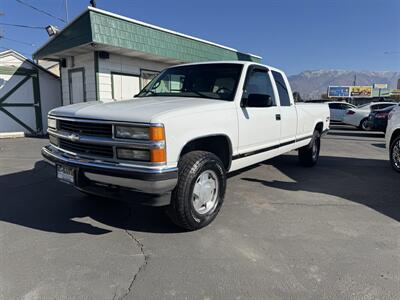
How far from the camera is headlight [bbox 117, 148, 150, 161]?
302 centimetres

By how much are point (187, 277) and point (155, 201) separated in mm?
777

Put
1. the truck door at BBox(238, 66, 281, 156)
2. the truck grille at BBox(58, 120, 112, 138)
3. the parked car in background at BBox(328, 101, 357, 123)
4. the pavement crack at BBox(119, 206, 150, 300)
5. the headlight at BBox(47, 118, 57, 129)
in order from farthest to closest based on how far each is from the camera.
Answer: the parked car in background at BBox(328, 101, 357, 123) → the truck door at BBox(238, 66, 281, 156) → the headlight at BBox(47, 118, 57, 129) → the truck grille at BBox(58, 120, 112, 138) → the pavement crack at BBox(119, 206, 150, 300)

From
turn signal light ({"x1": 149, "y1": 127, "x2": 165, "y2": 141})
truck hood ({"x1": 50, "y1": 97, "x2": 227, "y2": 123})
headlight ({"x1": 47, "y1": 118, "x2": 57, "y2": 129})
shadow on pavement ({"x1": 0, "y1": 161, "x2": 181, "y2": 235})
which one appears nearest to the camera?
turn signal light ({"x1": 149, "y1": 127, "x2": 165, "y2": 141})

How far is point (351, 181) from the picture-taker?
6047 millimetres

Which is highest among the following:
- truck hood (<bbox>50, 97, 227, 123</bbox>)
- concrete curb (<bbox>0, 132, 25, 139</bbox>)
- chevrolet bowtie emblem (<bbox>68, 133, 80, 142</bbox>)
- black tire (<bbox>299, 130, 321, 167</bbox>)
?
truck hood (<bbox>50, 97, 227, 123</bbox>)

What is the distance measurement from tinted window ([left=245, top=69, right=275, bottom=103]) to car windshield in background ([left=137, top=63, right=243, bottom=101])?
0.23 m

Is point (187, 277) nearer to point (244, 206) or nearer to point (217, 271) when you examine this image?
point (217, 271)

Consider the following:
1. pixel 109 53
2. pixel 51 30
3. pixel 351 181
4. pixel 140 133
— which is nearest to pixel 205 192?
pixel 140 133

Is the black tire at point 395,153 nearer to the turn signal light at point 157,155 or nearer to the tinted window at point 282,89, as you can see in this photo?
the tinted window at point 282,89

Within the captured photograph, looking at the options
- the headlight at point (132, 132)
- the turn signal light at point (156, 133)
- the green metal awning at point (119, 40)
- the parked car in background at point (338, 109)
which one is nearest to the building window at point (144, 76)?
the green metal awning at point (119, 40)

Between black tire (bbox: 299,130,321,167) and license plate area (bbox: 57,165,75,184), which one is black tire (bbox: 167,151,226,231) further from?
black tire (bbox: 299,130,321,167)

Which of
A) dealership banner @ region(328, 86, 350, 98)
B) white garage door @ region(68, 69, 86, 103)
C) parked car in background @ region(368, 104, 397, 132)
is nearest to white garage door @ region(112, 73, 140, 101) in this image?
white garage door @ region(68, 69, 86, 103)

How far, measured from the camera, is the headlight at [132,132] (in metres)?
3.01

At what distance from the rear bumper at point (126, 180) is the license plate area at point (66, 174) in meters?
0.06
